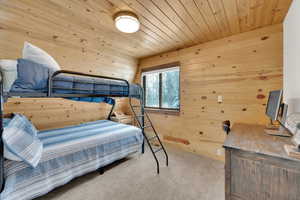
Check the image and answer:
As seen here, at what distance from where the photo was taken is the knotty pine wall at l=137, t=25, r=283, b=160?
2004mm

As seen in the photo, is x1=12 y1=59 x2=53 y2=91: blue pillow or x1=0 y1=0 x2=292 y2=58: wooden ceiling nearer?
x1=12 y1=59 x2=53 y2=91: blue pillow

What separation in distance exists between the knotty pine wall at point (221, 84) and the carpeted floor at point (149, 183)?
589mm

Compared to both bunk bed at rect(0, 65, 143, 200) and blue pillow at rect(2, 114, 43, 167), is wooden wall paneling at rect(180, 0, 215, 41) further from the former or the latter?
blue pillow at rect(2, 114, 43, 167)

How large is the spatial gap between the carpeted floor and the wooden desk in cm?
82

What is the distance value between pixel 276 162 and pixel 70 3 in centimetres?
249

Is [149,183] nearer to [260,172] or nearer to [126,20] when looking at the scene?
[260,172]

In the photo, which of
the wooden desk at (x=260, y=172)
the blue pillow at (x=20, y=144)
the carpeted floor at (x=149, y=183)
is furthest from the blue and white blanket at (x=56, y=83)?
the wooden desk at (x=260, y=172)

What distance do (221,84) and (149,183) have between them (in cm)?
213

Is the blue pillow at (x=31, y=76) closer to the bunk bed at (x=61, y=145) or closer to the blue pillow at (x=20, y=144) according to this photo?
the bunk bed at (x=61, y=145)

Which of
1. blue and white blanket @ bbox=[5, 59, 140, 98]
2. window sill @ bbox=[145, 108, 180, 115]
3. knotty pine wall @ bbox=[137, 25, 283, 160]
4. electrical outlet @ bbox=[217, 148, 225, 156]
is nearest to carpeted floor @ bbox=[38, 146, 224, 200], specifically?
A: electrical outlet @ bbox=[217, 148, 225, 156]

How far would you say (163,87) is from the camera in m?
3.41

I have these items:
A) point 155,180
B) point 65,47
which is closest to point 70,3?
point 65,47

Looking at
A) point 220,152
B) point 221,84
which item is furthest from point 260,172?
point 221,84

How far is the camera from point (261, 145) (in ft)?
3.31
